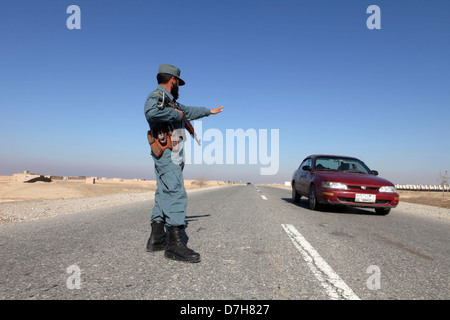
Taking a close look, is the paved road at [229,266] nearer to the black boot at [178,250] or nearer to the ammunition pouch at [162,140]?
the black boot at [178,250]

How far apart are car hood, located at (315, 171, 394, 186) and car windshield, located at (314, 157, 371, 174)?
1.79 feet

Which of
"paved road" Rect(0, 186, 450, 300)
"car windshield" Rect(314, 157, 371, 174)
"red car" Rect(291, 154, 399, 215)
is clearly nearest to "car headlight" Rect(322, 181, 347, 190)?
"red car" Rect(291, 154, 399, 215)

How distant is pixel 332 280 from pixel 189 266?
128 cm

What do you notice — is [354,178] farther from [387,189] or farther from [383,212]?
[383,212]

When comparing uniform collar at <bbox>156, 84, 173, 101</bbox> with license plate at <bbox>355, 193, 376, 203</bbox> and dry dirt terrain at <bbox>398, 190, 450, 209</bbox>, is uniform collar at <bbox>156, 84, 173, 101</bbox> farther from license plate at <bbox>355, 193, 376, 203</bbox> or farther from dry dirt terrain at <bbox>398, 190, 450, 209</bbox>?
dry dirt terrain at <bbox>398, 190, 450, 209</bbox>

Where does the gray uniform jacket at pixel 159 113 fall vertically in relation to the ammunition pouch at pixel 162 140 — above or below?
above

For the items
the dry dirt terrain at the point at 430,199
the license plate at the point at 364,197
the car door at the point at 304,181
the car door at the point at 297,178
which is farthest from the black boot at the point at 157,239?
the dry dirt terrain at the point at 430,199

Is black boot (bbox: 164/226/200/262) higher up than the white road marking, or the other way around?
black boot (bbox: 164/226/200/262)

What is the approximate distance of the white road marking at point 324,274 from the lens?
75.5 inches

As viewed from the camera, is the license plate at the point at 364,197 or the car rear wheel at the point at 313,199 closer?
the license plate at the point at 364,197

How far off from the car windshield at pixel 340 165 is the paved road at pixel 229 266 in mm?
4040

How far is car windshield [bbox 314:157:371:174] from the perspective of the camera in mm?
8203

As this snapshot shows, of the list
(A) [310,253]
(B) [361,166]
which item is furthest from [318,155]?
(A) [310,253]
